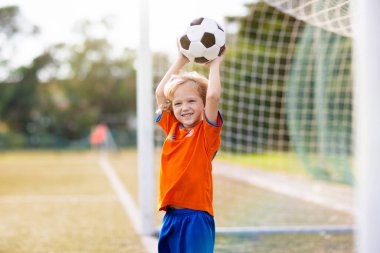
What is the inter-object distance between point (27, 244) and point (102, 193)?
3747mm

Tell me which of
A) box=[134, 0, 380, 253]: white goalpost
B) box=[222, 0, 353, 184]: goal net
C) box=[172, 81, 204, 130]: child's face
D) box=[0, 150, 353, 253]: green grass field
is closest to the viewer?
box=[134, 0, 380, 253]: white goalpost

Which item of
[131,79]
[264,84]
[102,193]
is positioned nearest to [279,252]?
[102,193]

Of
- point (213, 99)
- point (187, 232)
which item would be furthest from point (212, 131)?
point (187, 232)

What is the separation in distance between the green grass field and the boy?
178cm

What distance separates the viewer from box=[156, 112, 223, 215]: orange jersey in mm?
2738

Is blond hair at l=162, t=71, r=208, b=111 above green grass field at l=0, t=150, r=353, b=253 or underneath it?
above

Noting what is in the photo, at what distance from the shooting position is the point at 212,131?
2717 millimetres

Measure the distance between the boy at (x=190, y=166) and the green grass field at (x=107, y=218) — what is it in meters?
1.78

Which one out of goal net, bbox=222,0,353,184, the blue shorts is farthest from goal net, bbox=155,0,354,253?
the blue shorts

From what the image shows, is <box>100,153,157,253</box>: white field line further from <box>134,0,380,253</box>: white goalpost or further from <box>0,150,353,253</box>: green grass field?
<box>134,0,380,253</box>: white goalpost

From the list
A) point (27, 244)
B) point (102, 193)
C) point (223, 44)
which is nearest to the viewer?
point (223, 44)

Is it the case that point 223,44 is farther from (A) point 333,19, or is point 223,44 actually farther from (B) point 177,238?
(A) point 333,19

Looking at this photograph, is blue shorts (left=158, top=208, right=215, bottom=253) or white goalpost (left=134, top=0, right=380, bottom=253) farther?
blue shorts (left=158, top=208, right=215, bottom=253)

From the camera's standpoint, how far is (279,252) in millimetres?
4355
